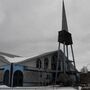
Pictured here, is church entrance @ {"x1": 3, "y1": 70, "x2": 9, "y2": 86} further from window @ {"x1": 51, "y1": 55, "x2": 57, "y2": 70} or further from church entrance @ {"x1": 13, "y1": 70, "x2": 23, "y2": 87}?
window @ {"x1": 51, "y1": 55, "x2": 57, "y2": 70}

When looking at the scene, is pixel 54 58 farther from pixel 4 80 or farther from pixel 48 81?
pixel 4 80

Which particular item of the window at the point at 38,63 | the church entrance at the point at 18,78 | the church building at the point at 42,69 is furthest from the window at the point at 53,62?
the church entrance at the point at 18,78

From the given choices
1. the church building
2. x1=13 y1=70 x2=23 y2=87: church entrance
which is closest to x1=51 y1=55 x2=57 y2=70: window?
the church building

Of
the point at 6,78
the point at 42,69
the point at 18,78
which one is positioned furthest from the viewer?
the point at 42,69

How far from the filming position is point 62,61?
5053cm

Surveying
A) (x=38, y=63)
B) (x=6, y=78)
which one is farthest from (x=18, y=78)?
(x=38, y=63)

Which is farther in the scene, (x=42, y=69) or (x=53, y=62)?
(x=53, y=62)

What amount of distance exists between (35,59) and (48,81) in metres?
5.73

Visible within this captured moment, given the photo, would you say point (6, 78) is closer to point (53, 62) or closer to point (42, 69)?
point (42, 69)

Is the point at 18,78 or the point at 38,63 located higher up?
the point at 38,63

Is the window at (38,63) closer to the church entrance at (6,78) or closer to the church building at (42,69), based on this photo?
the church building at (42,69)

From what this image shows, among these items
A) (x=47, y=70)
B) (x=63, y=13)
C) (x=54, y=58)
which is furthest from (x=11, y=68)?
(x=63, y=13)

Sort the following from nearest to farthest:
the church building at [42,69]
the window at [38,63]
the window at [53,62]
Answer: the church building at [42,69] < the window at [38,63] < the window at [53,62]

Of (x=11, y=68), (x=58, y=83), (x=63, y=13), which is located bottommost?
(x=58, y=83)
